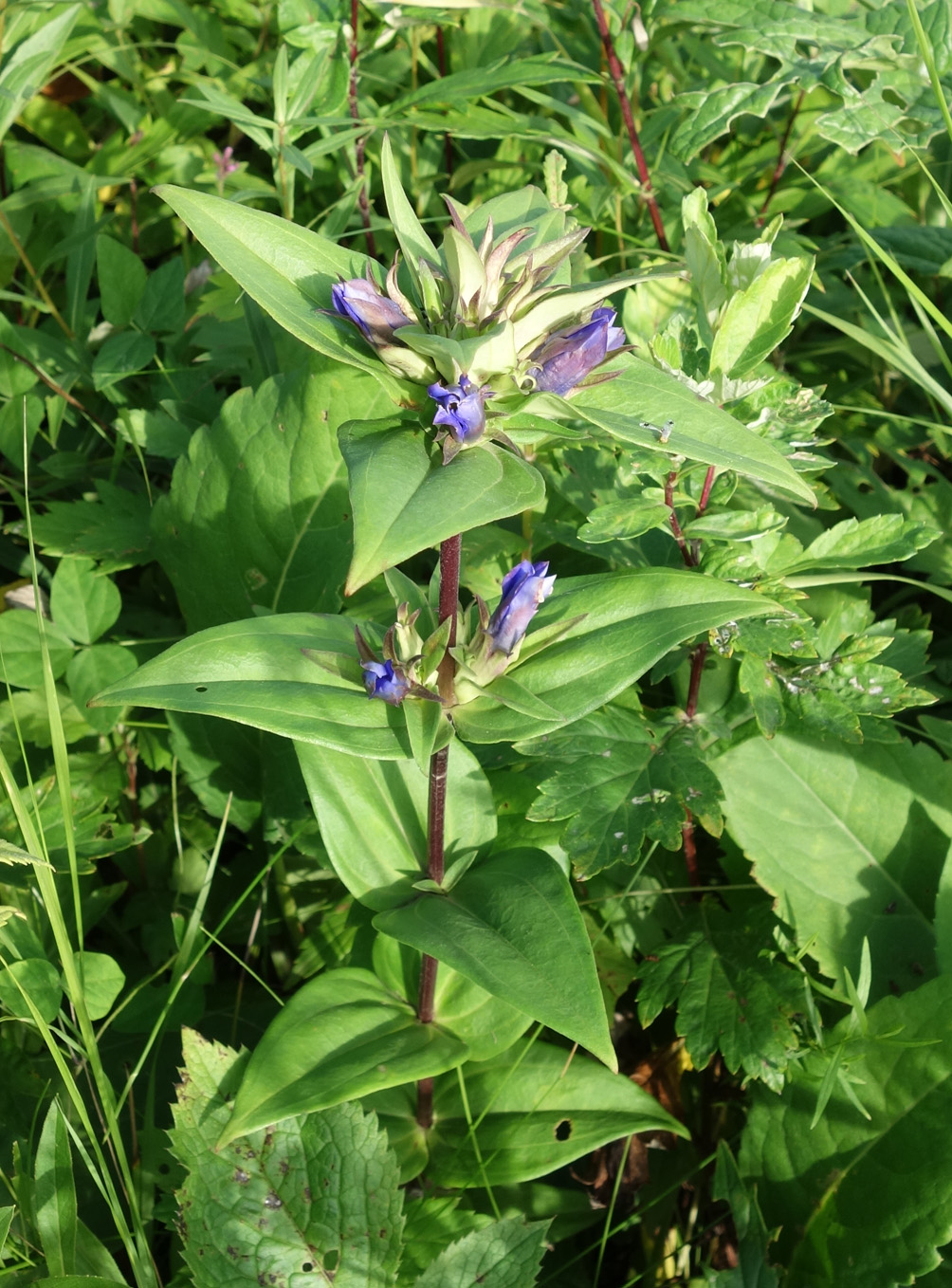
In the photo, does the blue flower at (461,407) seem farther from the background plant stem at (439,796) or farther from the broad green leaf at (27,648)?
the broad green leaf at (27,648)

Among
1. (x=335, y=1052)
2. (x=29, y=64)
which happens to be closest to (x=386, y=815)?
(x=335, y=1052)

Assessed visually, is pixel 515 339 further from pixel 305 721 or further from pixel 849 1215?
pixel 849 1215

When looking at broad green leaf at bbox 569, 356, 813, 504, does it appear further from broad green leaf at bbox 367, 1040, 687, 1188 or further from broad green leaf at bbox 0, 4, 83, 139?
broad green leaf at bbox 0, 4, 83, 139

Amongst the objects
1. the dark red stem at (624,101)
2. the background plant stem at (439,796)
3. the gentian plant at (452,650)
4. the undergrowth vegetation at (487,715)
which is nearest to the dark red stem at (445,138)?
the undergrowth vegetation at (487,715)

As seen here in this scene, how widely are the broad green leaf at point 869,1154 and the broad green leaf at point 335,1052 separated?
1.99 ft

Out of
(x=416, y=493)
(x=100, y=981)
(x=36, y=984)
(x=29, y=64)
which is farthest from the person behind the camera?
(x=29, y=64)

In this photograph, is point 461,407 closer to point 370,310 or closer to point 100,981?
point 370,310

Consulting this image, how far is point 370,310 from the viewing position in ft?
4.04

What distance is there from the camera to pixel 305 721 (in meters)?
Result: 1.47

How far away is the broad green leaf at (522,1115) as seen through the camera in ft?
5.82

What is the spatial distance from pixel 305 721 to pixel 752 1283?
1.14 m

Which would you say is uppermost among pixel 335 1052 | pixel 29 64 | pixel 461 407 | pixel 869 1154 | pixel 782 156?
pixel 29 64

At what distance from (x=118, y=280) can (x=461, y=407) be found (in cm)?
173

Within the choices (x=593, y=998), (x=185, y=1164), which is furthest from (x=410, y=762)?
(x=185, y=1164)
